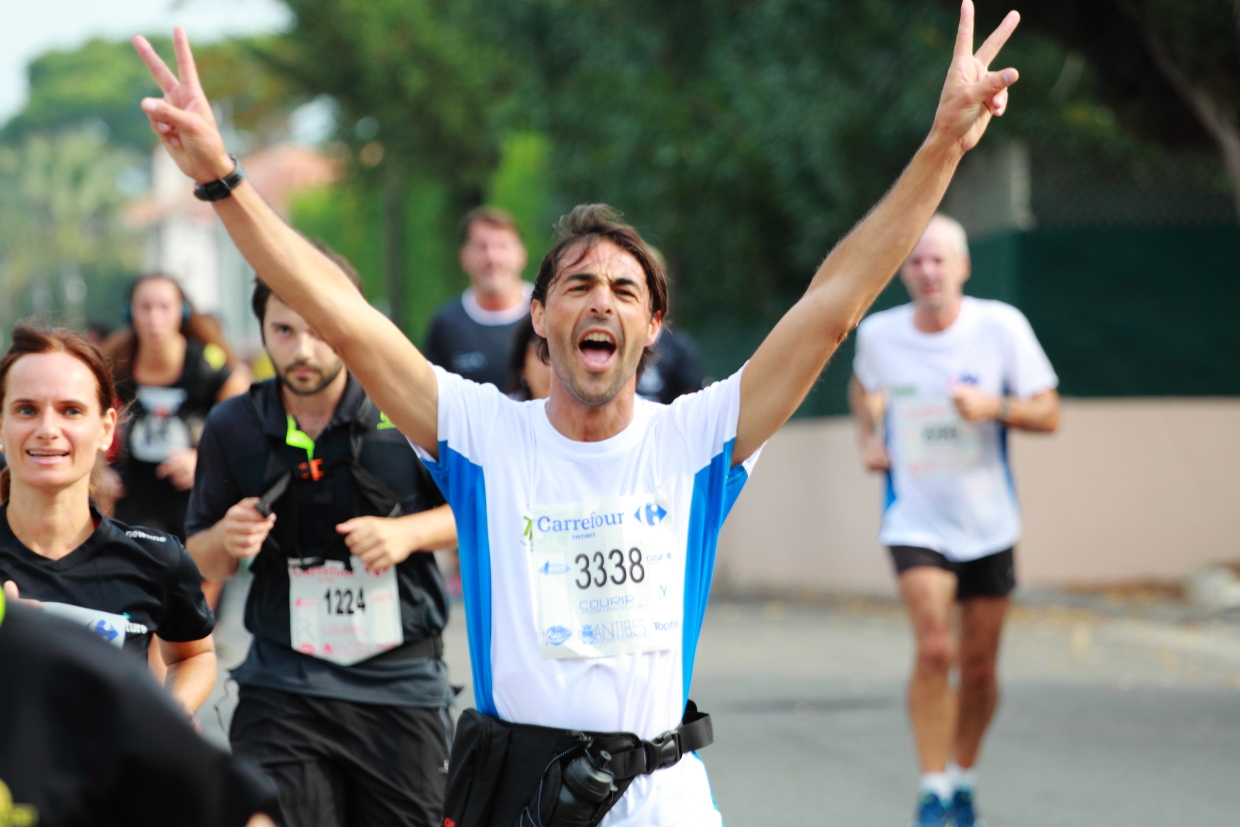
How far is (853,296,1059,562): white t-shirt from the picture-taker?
23.6ft

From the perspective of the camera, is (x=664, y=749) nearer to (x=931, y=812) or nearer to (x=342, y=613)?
(x=342, y=613)

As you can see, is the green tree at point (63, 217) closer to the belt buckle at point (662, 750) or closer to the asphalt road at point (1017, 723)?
the asphalt road at point (1017, 723)

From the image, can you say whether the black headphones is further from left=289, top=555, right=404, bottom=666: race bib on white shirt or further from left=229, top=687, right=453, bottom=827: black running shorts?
left=229, top=687, right=453, bottom=827: black running shorts

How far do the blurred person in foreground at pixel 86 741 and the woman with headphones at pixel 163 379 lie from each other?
5.86m

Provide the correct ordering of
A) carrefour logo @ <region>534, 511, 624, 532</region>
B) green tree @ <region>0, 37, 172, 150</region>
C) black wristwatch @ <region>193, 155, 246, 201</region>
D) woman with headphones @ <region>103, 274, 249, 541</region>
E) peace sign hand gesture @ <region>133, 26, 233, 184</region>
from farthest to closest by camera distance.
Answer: green tree @ <region>0, 37, 172, 150</region> → woman with headphones @ <region>103, 274, 249, 541</region> → carrefour logo @ <region>534, 511, 624, 532</region> → black wristwatch @ <region>193, 155, 246, 201</region> → peace sign hand gesture @ <region>133, 26, 233, 184</region>

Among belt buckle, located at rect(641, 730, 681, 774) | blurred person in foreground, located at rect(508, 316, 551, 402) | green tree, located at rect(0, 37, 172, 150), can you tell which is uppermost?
green tree, located at rect(0, 37, 172, 150)

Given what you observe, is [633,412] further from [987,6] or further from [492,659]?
[987,6]

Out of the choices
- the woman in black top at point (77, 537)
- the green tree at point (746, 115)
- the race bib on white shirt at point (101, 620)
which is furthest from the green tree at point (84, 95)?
the race bib on white shirt at point (101, 620)

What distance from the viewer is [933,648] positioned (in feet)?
22.5

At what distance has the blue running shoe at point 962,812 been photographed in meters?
6.76

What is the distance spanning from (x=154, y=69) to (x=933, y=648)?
434 centimetres

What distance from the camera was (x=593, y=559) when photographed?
12.1 ft

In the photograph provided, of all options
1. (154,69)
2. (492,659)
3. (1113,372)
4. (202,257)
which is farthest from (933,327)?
(202,257)

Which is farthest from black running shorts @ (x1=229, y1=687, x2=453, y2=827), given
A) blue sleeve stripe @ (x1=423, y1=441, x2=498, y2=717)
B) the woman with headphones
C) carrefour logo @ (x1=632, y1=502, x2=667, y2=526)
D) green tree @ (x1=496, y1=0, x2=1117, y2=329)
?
green tree @ (x1=496, y1=0, x2=1117, y2=329)
